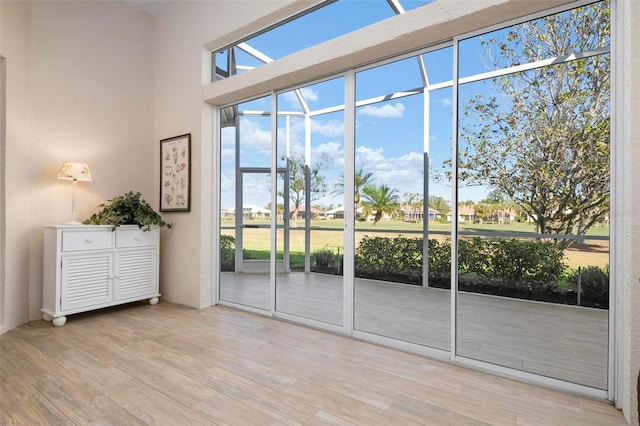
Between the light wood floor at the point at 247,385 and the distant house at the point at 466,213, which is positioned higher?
the distant house at the point at 466,213

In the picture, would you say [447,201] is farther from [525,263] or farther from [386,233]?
[525,263]

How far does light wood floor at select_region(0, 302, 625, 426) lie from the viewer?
176cm

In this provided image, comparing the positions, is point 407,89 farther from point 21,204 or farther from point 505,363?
point 21,204

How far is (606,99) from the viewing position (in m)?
2.03

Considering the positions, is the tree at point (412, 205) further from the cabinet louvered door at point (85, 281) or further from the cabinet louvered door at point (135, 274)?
the cabinet louvered door at point (85, 281)

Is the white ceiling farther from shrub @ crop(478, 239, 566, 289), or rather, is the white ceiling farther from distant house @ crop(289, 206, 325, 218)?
shrub @ crop(478, 239, 566, 289)

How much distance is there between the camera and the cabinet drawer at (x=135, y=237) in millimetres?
3520

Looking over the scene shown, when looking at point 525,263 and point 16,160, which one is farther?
point 16,160

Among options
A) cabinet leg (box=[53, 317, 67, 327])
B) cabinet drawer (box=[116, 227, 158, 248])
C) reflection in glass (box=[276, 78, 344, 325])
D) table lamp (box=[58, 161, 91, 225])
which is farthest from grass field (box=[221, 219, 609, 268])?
cabinet leg (box=[53, 317, 67, 327])

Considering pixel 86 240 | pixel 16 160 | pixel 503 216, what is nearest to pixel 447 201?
pixel 503 216

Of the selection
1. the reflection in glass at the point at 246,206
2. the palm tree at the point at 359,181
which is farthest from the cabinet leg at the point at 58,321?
the palm tree at the point at 359,181

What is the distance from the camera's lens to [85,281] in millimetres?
3268

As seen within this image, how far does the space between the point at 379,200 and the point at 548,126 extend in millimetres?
1335

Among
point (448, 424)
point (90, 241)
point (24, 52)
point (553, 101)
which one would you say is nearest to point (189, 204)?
point (90, 241)
